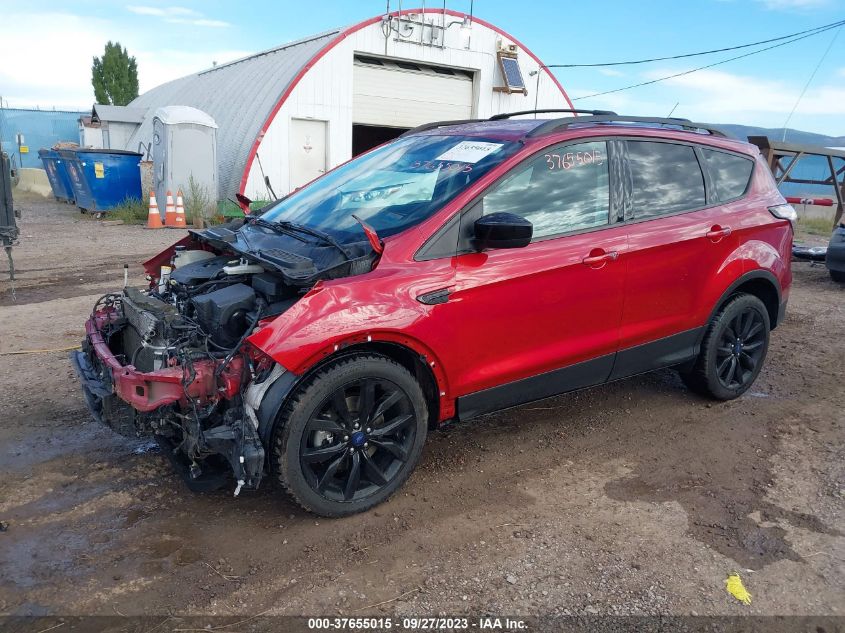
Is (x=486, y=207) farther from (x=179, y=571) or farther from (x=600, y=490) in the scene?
(x=179, y=571)

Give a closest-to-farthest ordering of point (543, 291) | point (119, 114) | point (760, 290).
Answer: point (543, 291), point (760, 290), point (119, 114)

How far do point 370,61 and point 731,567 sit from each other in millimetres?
17910

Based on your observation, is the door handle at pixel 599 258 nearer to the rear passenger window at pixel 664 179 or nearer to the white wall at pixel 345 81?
the rear passenger window at pixel 664 179

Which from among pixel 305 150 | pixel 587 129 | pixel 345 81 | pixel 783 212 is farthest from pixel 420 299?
pixel 345 81

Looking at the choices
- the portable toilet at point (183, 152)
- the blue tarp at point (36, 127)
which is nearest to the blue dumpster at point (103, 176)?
the portable toilet at point (183, 152)

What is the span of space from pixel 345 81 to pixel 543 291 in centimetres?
1578

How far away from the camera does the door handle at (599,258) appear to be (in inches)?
151

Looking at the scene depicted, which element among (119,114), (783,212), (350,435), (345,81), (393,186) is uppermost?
(345,81)

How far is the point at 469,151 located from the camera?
12.8 feet

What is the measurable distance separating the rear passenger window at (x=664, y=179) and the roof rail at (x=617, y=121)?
0.22m

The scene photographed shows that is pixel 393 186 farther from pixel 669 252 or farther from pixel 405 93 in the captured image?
pixel 405 93

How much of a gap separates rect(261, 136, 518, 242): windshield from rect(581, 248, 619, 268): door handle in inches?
29.5

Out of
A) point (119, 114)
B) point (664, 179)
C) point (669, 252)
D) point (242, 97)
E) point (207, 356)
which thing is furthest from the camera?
point (119, 114)

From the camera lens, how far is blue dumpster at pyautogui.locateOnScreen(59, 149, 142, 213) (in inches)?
647
